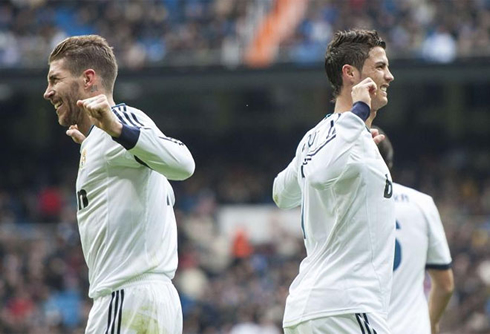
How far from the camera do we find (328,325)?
4863 mm

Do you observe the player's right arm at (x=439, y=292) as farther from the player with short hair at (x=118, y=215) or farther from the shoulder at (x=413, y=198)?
the player with short hair at (x=118, y=215)

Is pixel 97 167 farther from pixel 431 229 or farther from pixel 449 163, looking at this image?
pixel 449 163

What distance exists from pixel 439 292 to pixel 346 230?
207 centimetres

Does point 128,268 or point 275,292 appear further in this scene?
point 275,292

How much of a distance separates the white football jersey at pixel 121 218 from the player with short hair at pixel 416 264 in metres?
1.72

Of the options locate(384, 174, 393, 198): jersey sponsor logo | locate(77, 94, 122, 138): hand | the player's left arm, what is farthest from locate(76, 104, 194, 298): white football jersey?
locate(384, 174, 393, 198): jersey sponsor logo

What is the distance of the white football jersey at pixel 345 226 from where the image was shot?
15.8 feet

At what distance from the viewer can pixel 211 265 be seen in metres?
18.5

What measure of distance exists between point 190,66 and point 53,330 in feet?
24.3

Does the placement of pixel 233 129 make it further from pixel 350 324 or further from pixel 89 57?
pixel 350 324

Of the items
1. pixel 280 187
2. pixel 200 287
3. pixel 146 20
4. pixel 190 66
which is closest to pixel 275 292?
pixel 200 287

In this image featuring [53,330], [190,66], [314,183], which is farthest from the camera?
[190,66]

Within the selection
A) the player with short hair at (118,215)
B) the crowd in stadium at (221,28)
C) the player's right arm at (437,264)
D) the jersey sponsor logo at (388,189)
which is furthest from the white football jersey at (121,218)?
the crowd in stadium at (221,28)

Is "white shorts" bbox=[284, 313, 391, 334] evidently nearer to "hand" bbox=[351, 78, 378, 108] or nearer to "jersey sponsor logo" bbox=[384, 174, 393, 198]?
"jersey sponsor logo" bbox=[384, 174, 393, 198]
